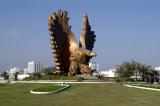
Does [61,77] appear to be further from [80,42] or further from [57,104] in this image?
[57,104]

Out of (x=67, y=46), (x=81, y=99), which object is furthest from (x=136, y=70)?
(x=81, y=99)

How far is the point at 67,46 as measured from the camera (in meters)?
46.4

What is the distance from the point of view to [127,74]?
77.0 m

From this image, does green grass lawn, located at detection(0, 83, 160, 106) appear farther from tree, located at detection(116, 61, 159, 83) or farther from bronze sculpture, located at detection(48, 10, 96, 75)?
tree, located at detection(116, 61, 159, 83)

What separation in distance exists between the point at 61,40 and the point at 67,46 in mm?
1091

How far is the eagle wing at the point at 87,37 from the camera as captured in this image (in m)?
46.1

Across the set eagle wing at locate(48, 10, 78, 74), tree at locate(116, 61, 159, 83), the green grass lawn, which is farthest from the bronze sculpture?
tree at locate(116, 61, 159, 83)

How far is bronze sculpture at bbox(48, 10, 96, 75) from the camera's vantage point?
4481cm

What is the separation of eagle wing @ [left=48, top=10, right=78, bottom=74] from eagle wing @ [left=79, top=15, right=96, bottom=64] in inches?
37.5

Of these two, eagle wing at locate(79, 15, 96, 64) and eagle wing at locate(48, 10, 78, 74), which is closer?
eagle wing at locate(48, 10, 78, 74)

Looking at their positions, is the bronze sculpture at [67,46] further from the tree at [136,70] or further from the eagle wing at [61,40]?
the tree at [136,70]

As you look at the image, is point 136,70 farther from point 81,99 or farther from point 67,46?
point 81,99

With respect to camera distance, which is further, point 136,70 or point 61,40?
point 136,70

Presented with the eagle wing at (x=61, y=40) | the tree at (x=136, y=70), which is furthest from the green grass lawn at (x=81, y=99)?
the tree at (x=136, y=70)
